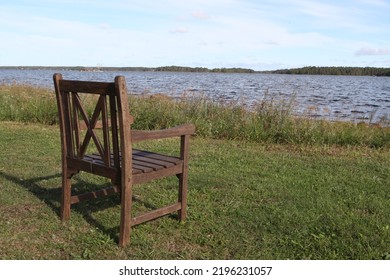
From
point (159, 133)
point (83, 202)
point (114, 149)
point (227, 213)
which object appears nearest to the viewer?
point (114, 149)

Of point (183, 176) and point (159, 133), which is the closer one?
point (159, 133)

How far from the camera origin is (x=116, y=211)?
14.0ft

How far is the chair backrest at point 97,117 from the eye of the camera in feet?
10.3

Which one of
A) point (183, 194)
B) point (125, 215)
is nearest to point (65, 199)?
point (125, 215)

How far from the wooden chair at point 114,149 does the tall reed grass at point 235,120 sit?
4.80 m

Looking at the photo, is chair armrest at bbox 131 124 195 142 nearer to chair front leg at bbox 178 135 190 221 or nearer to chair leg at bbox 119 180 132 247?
chair front leg at bbox 178 135 190 221

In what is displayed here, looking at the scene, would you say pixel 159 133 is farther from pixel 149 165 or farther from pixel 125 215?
pixel 125 215

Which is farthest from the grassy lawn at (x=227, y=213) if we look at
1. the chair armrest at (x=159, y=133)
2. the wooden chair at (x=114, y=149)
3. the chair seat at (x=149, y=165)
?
the chair armrest at (x=159, y=133)

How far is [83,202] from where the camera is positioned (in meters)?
4.50

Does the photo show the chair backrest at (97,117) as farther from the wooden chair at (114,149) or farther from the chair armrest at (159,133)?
the chair armrest at (159,133)

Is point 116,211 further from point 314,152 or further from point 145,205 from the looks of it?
point 314,152

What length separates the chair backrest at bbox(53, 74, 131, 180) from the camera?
3.13 m

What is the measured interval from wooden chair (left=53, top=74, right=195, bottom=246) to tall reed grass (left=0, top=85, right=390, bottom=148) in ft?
15.8

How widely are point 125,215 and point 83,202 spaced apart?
1298mm
